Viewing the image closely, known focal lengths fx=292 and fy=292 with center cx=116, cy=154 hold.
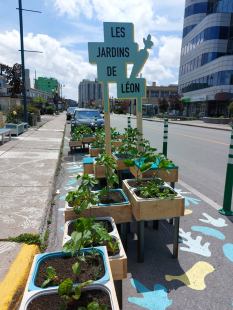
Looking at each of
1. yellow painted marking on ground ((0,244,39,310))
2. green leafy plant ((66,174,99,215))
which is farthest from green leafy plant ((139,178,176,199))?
yellow painted marking on ground ((0,244,39,310))

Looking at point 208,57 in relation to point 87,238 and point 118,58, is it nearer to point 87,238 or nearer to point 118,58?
point 118,58

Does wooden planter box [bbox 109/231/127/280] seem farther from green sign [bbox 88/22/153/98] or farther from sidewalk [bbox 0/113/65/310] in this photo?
green sign [bbox 88/22/153/98]

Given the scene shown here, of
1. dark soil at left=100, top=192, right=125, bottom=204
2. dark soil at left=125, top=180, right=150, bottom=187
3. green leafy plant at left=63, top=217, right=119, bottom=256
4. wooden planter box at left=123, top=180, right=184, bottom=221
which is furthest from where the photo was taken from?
dark soil at left=125, top=180, right=150, bottom=187

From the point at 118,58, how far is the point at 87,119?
1165 centimetres

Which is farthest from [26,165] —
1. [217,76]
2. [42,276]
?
[217,76]

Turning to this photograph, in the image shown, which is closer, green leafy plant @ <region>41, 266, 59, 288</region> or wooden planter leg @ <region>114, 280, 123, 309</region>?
green leafy plant @ <region>41, 266, 59, 288</region>

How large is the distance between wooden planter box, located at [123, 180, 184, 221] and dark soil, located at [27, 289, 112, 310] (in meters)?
1.45

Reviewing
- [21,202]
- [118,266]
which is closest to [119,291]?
[118,266]

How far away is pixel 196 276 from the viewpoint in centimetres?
324

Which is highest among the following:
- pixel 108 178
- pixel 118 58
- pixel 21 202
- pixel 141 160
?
pixel 118 58

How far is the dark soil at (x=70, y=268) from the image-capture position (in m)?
2.21

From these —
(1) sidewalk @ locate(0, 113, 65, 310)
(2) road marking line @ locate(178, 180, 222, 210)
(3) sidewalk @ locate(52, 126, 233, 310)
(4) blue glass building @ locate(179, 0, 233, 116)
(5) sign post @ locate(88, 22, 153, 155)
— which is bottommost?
(3) sidewalk @ locate(52, 126, 233, 310)

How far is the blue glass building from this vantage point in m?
47.2

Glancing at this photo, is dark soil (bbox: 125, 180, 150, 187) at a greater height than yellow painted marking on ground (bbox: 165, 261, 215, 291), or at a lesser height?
greater
